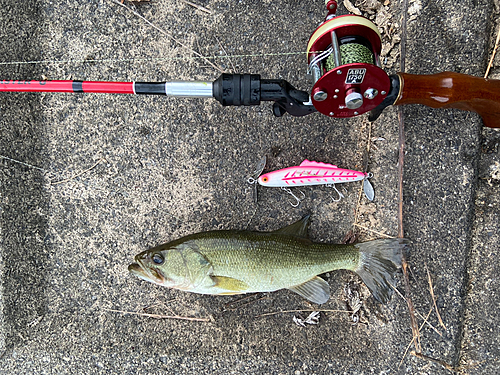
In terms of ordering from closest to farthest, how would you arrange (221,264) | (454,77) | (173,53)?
(454,77)
(221,264)
(173,53)

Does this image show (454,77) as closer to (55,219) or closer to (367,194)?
(367,194)

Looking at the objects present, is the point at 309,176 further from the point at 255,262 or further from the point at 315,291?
the point at 315,291

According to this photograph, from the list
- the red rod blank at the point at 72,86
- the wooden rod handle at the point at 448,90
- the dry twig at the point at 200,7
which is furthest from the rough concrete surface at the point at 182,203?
the red rod blank at the point at 72,86

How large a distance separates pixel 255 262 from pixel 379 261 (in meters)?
0.93

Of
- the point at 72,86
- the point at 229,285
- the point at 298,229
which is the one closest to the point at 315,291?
the point at 298,229

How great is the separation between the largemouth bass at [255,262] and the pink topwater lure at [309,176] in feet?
1.30

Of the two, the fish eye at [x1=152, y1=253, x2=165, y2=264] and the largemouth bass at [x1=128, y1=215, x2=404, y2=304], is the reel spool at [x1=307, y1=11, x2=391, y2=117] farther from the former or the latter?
the fish eye at [x1=152, y1=253, x2=165, y2=264]

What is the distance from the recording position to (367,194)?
8.50 feet

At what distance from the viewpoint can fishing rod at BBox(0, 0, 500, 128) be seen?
1.74 m

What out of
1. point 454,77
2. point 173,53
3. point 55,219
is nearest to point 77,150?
point 55,219

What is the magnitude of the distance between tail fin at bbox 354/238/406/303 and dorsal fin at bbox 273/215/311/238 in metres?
0.40

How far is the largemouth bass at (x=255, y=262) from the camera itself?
229 centimetres

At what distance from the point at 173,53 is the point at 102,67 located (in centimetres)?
61

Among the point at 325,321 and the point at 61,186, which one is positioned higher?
the point at 61,186
